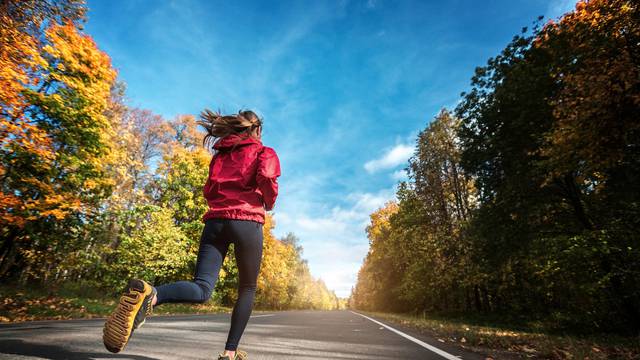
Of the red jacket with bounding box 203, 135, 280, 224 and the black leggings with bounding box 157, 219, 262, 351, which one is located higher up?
the red jacket with bounding box 203, 135, 280, 224

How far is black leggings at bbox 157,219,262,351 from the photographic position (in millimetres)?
2602

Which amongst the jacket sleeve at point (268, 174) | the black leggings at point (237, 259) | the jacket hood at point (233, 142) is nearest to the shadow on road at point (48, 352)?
the black leggings at point (237, 259)

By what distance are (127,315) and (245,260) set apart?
2.89 feet

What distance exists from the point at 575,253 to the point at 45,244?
1808 centimetres

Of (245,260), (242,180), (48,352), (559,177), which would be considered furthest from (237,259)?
(559,177)

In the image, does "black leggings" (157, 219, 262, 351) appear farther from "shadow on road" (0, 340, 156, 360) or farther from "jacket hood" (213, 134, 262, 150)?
"shadow on road" (0, 340, 156, 360)

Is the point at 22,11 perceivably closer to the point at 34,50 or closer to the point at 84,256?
the point at 34,50

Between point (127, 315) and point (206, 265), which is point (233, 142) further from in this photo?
point (127, 315)

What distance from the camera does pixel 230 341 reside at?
2527mm

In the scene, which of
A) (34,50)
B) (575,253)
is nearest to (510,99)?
(575,253)

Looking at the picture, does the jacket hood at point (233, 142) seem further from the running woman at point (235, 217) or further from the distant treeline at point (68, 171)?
the distant treeline at point (68, 171)

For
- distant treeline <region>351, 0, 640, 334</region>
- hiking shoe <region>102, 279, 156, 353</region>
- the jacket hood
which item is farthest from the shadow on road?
distant treeline <region>351, 0, 640, 334</region>

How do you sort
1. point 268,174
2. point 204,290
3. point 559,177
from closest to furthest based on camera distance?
point 204,290 → point 268,174 → point 559,177

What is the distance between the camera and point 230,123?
3000 millimetres
